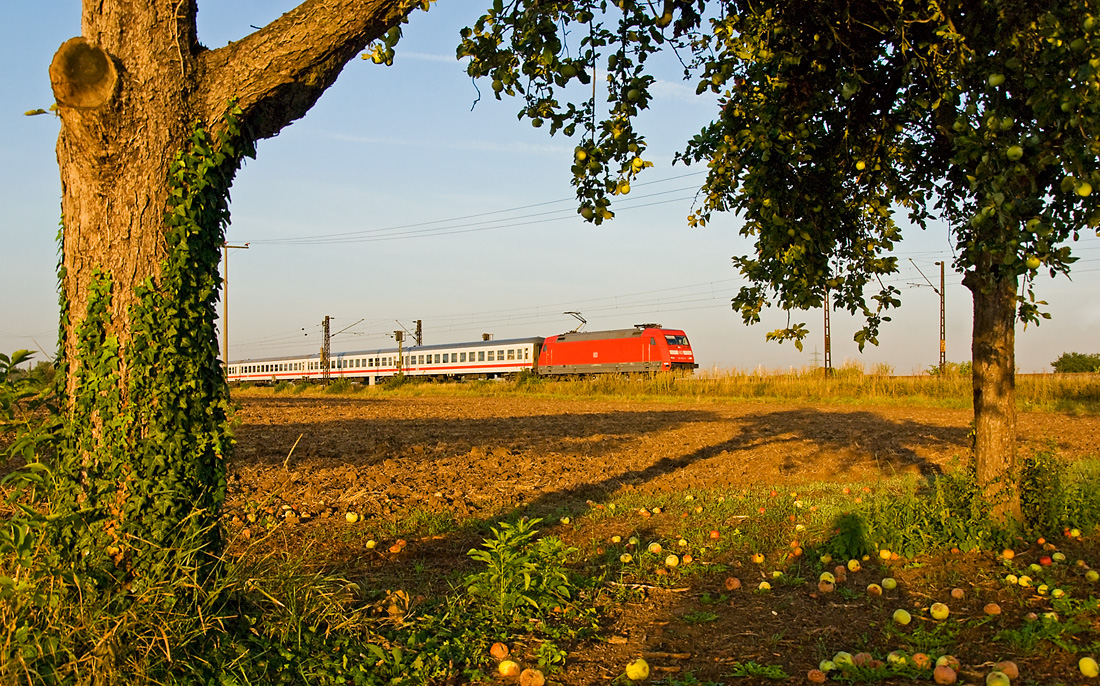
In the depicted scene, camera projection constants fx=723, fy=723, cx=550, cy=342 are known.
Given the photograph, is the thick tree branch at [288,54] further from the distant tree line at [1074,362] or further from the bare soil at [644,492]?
the distant tree line at [1074,362]

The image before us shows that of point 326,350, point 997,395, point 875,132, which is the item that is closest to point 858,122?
point 875,132

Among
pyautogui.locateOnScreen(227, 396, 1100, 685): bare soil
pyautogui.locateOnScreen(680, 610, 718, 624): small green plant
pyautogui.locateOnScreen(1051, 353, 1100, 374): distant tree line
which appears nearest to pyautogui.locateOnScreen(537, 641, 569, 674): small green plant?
pyautogui.locateOnScreen(227, 396, 1100, 685): bare soil

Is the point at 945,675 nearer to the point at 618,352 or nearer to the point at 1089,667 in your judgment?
the point at 1089,667

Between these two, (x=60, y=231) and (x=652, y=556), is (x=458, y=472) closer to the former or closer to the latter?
(x=652, y=556)

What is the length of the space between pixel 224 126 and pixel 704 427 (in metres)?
11.7

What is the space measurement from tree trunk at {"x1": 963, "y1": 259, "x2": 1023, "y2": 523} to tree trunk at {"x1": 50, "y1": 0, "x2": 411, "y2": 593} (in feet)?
12.4

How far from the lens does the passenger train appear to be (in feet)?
121

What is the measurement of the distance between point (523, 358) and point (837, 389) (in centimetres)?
2418

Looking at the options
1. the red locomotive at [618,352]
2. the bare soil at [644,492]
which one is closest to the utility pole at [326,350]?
the red locomotive at [618,352]

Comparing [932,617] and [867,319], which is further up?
[867,319]

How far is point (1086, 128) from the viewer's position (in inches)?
115

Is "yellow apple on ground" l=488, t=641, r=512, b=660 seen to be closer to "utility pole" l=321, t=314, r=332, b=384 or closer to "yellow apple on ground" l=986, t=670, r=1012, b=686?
"yellow apple on ground" l=986, t=670, r=1012, b=686

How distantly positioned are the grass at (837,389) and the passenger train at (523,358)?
597 cm

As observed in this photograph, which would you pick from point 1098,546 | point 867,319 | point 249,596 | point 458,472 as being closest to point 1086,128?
point 867,319
